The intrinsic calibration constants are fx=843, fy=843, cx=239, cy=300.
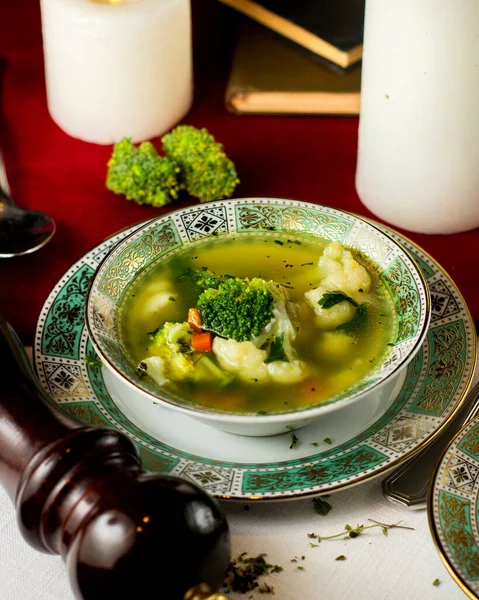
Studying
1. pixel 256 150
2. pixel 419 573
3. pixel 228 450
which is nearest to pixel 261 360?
pixel 228 450

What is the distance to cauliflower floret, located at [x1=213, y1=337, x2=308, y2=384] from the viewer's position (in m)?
1.25

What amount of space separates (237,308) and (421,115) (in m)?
0.62

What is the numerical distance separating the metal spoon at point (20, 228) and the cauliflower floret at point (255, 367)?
2.21 ft

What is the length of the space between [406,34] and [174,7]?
632 mm

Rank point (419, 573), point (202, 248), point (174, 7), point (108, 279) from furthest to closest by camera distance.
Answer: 1. point (174, 7)
2. point (202, 248)
3. point (108, 279)
4. point (419, 573)

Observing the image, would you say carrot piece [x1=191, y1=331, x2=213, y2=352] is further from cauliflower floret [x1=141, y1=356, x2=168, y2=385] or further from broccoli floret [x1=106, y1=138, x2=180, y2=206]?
broccoli floret [x1=106, y1=138, x2=180, y2=206]

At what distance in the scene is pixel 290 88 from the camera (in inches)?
85.6

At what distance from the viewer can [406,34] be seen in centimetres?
155

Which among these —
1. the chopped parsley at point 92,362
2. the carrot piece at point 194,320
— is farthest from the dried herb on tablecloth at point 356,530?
the chopped parsley at point 92,362

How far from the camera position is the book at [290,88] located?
2.17 meters

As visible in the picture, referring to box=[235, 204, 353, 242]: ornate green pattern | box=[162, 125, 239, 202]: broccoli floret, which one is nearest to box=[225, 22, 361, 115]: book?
box=[162, 125, 239, 202]: broccoli floret

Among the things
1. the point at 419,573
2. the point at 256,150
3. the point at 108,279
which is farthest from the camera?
the point at 256,150

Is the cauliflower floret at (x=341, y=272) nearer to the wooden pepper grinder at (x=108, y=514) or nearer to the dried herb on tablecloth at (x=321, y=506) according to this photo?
the dried herb on tablecloth at (x=321, y=506)

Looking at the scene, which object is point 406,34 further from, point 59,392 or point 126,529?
point 126,529
